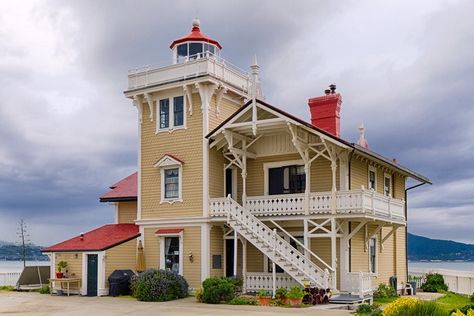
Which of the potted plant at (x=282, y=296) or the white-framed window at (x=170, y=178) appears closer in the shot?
the potted plant at (x=282, y=296)

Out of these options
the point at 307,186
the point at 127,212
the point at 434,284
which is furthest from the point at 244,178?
the point at 434,284

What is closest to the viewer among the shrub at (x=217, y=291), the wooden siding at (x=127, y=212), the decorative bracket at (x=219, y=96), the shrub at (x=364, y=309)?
the shrub at (x=364, y=309)

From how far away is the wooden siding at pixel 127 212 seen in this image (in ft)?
109

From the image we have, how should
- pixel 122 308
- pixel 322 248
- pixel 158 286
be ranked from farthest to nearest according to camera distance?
pixel 322 248, pixel 158 286, pixel 122 308

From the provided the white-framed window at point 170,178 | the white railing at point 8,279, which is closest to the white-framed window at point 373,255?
the white-framed window at point 170,178

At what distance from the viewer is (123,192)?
33.7m

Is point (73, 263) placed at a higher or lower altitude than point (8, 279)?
higher

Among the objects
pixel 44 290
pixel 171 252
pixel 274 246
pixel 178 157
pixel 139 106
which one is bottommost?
pixel 44 290

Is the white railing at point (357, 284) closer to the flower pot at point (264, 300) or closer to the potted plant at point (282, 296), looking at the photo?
the potted plant at point (282, 296)

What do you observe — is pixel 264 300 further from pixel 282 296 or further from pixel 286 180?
pixel 286 180

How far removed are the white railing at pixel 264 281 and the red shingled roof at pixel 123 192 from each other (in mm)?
8672

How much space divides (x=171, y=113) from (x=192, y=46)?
10.9 ft

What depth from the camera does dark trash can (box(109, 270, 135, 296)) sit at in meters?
27.6

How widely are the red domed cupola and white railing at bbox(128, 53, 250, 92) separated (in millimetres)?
267
